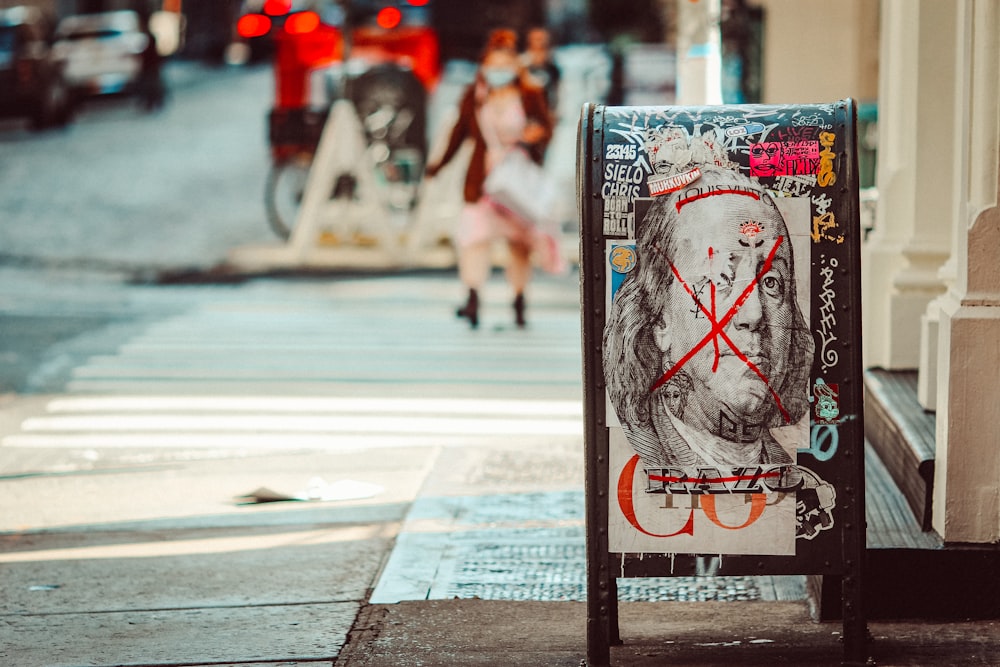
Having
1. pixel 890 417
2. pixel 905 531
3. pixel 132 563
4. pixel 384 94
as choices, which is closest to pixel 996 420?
pixel 905 531

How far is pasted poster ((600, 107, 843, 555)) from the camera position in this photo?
4.20m

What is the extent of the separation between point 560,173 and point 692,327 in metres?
14.6

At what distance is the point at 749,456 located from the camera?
428 cm

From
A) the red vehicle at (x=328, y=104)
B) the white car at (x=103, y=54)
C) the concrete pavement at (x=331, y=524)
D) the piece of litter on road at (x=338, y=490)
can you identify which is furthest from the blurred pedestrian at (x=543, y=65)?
the white car at (x=103, y=54)

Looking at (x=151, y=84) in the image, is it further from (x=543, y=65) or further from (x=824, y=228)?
(x=824, y=228)

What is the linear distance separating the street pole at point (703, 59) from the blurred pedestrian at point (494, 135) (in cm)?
277

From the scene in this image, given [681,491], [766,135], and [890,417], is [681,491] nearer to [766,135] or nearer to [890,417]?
[766,135]

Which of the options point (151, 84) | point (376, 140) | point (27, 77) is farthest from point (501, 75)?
point (151, 84)

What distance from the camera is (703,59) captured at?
14.4 metres

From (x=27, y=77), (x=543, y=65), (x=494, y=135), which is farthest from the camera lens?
(x=27, y=77)

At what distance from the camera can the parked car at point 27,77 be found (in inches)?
1008

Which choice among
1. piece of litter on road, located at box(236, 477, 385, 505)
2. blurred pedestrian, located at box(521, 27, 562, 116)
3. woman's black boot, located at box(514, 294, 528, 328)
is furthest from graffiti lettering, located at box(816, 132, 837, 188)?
blurred pedestrian, located at box(521, 27, 562, 116)

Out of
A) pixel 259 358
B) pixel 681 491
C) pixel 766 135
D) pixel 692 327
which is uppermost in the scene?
pixel 766 135

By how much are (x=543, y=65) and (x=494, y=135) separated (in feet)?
24.3
